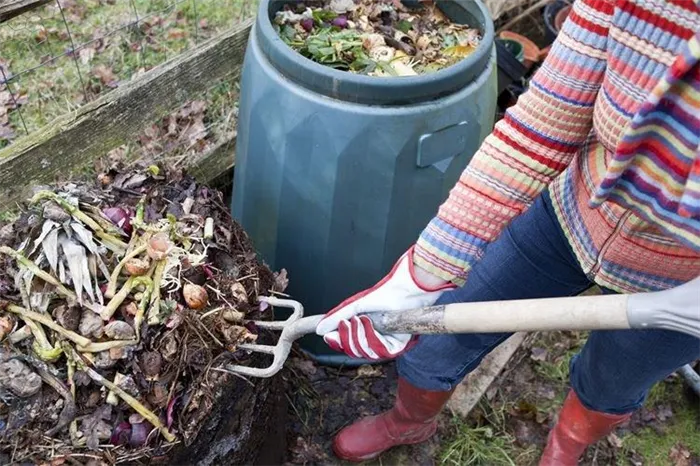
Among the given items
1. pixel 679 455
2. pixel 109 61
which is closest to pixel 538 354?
pixel 679 455

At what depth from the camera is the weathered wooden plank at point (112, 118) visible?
196 cm

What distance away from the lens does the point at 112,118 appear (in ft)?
6.85

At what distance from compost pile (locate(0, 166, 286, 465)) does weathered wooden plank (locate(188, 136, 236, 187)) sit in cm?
90

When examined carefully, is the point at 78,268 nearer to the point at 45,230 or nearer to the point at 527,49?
the point at 45,230

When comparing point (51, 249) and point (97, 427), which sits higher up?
point (51, 249)

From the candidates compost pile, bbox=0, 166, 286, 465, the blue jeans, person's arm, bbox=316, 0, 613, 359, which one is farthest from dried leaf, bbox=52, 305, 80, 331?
the blue jeans

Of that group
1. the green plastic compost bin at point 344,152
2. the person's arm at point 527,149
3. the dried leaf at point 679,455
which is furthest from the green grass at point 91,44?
the dried leaf at point 679,455

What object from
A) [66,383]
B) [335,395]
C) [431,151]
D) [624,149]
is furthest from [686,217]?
[335,395]

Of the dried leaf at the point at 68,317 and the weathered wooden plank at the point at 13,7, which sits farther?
the weathered wooden plank at the point at 13,7

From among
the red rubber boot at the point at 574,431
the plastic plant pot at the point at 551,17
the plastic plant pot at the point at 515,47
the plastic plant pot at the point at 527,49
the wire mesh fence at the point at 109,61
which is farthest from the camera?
the plastic plant pot at the point at 551,17

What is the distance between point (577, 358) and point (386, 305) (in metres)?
0.73

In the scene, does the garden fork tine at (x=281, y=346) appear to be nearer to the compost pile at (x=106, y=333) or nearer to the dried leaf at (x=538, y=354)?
the compost pile at (x=106, y=333)

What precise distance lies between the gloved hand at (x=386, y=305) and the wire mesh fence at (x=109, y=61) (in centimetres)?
131

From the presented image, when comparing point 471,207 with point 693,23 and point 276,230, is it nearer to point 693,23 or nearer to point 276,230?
point 693,23
